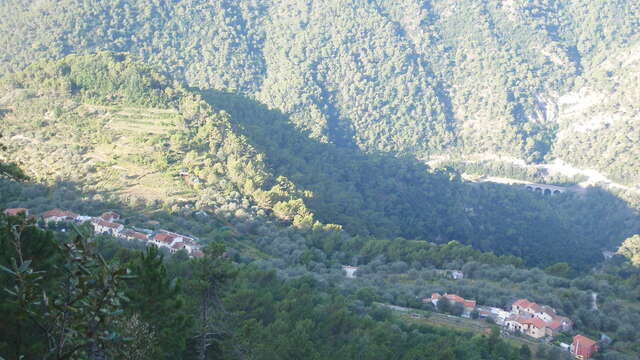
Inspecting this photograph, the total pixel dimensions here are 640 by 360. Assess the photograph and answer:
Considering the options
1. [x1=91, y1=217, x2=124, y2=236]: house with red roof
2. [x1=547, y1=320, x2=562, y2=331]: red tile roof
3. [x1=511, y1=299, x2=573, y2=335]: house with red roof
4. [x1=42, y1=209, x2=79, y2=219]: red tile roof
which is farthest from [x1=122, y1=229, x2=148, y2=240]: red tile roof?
[x1=547, y1=320, x2=562, y2=331]: red tile roof

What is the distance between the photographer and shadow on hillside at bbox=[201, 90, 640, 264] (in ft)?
→ 197

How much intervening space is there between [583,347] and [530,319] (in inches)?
131

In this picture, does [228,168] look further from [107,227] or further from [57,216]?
[57,216]

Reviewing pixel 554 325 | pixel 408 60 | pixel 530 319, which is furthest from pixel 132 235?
pixel 408 60

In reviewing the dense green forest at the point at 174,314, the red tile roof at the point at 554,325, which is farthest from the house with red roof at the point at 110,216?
the red tile roof at the point at 554,325

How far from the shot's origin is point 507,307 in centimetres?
3494

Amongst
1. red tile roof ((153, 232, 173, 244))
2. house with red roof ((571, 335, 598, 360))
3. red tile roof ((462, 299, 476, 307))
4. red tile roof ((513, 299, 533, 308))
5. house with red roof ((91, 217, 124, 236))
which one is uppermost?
red tile roof ((513, 299, 533, 308))

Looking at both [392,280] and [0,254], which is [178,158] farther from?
[0,254]

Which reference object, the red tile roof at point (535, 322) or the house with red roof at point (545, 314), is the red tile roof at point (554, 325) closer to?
the house with red roof at point (545, 314)

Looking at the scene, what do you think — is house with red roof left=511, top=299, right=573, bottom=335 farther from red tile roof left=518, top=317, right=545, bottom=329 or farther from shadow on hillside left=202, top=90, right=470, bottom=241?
shadow on hillside left=202, top=90, right=470, bottom=241

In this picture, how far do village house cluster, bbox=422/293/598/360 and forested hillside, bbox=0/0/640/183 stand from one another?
59230mm

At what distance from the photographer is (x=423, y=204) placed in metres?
74.2

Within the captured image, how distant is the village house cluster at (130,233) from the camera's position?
3356cm

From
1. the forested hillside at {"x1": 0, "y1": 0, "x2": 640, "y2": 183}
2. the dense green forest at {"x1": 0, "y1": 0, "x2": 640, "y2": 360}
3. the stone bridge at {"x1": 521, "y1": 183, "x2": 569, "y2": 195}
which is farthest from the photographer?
the forested hillside at {"x1": 0, "y1": 0, "x2": 640, "y2": 183}
